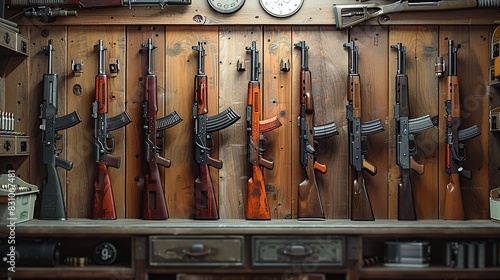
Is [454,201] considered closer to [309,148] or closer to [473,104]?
[473,104]

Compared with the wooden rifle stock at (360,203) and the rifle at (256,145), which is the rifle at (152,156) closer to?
the rifle at (256,145)

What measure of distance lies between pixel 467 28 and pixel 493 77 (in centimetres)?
41

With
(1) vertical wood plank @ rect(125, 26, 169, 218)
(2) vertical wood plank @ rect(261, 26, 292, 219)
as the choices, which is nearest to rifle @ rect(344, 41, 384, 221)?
(2) vertical wood plank @ rect(261, 26, 292, 219)

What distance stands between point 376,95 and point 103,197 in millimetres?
2126

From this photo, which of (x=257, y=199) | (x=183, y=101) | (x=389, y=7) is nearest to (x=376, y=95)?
(x=389, y=7)

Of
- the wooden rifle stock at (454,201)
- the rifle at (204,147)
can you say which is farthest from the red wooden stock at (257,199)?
the wooden rifle stock at (454,201)

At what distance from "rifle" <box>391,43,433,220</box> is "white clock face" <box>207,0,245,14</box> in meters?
1.23

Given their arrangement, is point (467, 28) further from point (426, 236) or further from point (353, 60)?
point (426, 236)

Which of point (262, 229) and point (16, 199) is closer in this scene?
point (262, 229)

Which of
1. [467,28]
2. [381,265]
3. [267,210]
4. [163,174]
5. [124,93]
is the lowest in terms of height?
[381,265]

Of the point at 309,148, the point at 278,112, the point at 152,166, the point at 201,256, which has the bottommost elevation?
the point at 201,256

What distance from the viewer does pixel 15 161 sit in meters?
4.08

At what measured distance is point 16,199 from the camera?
3674 millimetres

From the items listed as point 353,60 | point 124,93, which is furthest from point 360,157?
point 124,93
